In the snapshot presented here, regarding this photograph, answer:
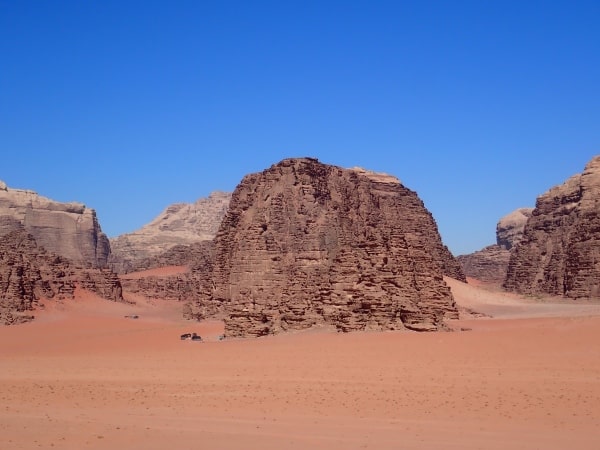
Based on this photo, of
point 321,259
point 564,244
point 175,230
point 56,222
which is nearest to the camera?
point 321,259

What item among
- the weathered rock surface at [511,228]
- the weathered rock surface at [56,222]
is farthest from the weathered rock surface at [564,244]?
the weathered rock surface at [56,222]

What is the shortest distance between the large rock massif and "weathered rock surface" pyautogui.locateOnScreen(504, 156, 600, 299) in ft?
62.3

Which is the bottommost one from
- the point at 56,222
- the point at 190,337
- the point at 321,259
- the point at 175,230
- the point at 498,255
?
the point at 190,337

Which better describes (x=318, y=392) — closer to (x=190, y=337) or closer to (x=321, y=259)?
(x=190, y=337)

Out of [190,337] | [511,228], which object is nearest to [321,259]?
[190,337]

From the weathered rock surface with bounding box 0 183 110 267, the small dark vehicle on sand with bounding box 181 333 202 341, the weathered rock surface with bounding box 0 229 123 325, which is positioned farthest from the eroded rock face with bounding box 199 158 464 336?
the weathered rock surface with bounding box 0 183 110 267

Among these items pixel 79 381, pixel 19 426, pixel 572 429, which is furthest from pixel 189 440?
pixel 79 381

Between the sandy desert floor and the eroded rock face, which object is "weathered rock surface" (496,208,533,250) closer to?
the eroded rock face

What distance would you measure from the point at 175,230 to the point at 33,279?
94.7 m

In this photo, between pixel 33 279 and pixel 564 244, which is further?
pixel 564 244

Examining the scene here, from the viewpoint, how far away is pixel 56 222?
293ft

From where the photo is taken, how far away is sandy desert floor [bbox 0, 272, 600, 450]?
1145cm

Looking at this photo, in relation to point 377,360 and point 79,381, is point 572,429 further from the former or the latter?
point 79,381

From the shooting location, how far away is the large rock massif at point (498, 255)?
287 ft
